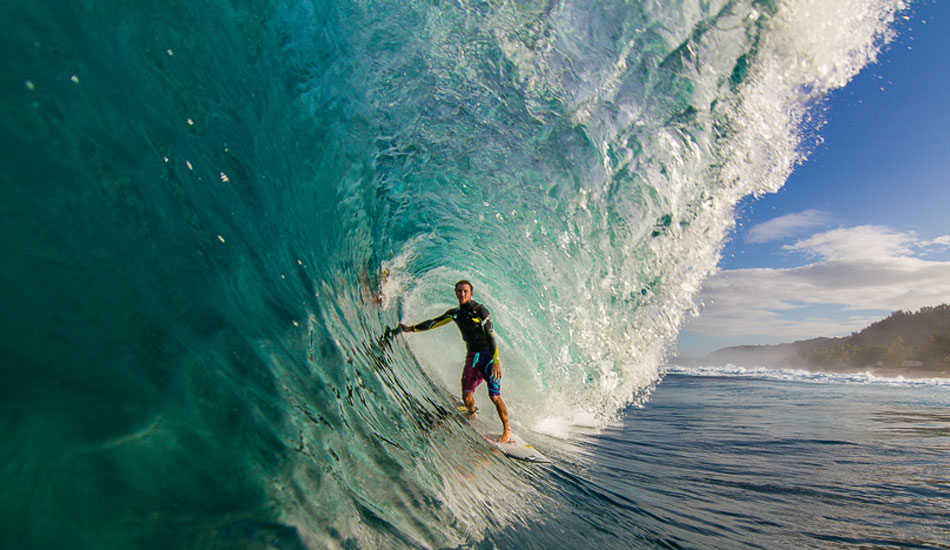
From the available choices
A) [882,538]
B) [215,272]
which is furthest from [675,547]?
[215,272]

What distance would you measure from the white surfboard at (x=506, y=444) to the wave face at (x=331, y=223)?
0.30 meters

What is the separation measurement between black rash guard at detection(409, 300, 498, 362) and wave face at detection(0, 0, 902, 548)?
84 centimetres

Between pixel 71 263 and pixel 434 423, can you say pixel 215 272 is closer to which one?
pixel 71 263

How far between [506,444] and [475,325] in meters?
1.42

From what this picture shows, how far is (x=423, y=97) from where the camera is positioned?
4.55 meters

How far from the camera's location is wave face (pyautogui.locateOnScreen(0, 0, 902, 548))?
1.68 meters

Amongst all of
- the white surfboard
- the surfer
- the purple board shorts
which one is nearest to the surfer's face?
the surfer

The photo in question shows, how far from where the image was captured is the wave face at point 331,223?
1.68 m

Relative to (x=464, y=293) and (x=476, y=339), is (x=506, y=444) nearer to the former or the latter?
(x=476, y=339)

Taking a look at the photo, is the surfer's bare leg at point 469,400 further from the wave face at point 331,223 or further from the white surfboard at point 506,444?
the wave face at point 331,223

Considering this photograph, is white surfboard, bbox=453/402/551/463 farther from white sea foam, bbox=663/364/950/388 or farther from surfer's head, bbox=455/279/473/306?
white sea foam, bbox=663/364/950/388

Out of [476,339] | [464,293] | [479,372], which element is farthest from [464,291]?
[479,372]

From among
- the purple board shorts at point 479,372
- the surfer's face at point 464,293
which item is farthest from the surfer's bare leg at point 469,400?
the surfer's face at point 464,293

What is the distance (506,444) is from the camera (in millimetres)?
4883
